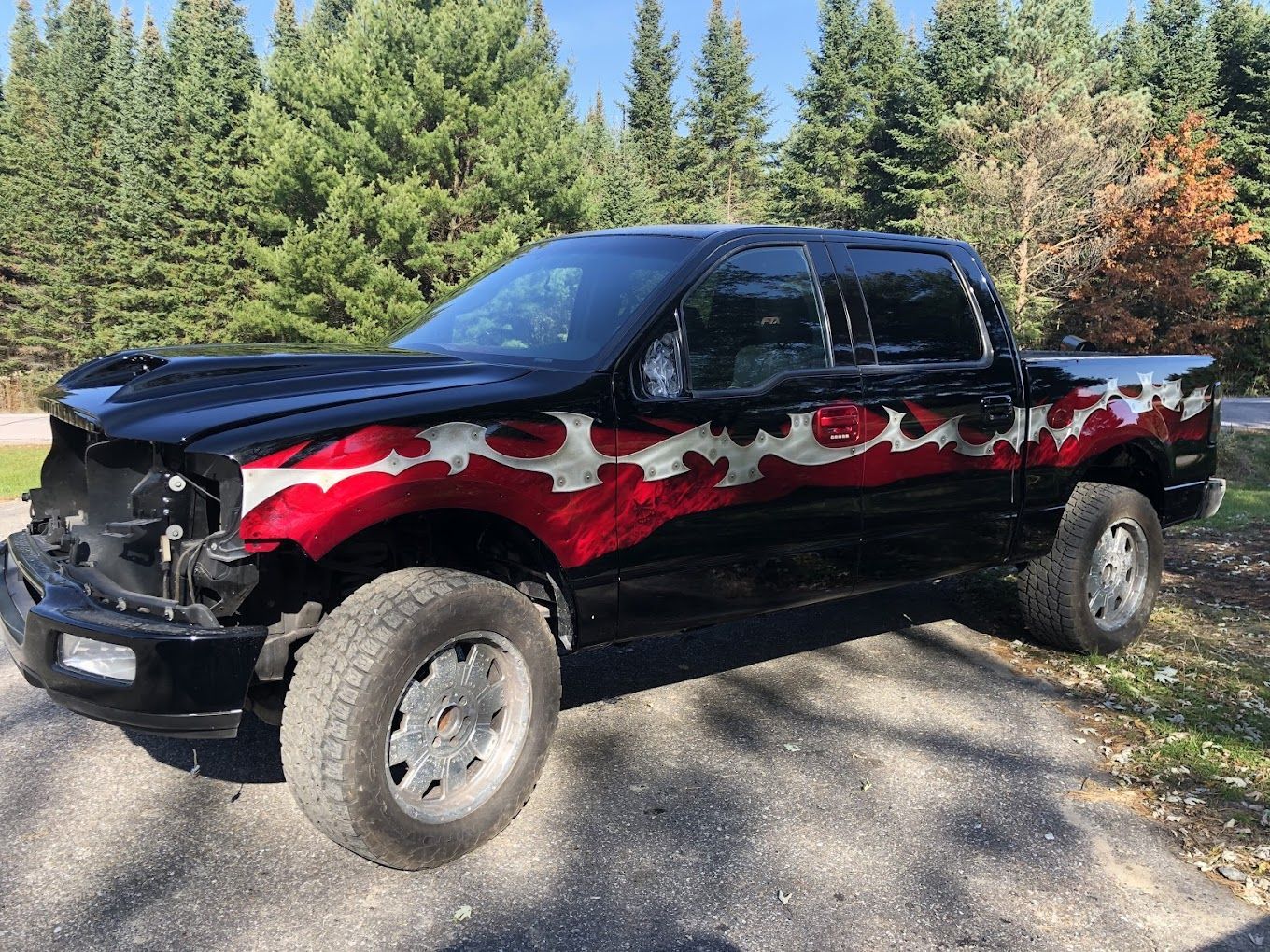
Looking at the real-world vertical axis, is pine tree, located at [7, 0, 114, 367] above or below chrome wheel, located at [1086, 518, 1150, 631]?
above

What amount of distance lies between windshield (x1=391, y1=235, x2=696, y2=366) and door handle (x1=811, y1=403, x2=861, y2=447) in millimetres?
795

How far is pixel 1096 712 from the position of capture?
429 centimetres

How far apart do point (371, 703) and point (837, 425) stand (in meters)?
2.01

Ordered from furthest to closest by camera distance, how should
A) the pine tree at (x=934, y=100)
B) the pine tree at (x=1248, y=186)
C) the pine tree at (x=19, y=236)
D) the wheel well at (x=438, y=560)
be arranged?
the pine tree at (x=19, y=236) < the pine tree at (x=1248, y=186) < the pine tree at (x=934, y=100) < the wheel well at (x=438, y=560)

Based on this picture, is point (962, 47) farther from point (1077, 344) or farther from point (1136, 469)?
point (1136, 469)

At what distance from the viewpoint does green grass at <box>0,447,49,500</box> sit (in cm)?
1045

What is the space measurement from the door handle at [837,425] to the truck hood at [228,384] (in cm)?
116

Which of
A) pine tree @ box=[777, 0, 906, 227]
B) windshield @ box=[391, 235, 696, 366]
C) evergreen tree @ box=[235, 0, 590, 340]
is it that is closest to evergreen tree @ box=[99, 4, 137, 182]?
evergreen tree @ box=[235, 0, 590, 340]

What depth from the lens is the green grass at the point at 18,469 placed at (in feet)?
34.3

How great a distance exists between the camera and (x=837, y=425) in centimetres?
370

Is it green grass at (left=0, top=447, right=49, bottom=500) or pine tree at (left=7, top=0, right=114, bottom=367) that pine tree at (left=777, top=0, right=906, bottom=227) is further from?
green grass at (left=0, top=447, right=49, bottom=500)

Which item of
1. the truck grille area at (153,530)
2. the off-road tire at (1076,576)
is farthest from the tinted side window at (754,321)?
the off-road tire at (1076,576)

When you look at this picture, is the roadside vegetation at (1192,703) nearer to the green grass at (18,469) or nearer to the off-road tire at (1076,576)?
the off-road tire at (1076,576)

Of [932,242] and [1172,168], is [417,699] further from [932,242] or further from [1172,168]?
[1172,168]
